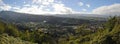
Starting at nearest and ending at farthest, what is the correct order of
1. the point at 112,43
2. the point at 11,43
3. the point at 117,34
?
the point at 11,43 < the point at 112,43 < the point at 117,34

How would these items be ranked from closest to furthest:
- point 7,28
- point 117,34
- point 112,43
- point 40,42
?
point 112,43 → point 117,34 → point 40,42 → point 7,28

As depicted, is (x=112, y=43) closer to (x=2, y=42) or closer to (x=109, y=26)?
(x=109, y=26)

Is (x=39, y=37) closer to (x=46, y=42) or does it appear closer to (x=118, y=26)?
(x=46, y=42)

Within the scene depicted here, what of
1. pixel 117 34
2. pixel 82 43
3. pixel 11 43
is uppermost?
pixel 11 43

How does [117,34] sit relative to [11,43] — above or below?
below

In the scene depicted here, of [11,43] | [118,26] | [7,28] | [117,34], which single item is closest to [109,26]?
[118,26]

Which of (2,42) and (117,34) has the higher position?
(2,42)

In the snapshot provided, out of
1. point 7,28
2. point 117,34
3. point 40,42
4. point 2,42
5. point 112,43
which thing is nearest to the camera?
point 2,42

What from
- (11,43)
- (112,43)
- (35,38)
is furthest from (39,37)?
(11,43)

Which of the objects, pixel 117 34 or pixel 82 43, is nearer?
pixel 117 34
